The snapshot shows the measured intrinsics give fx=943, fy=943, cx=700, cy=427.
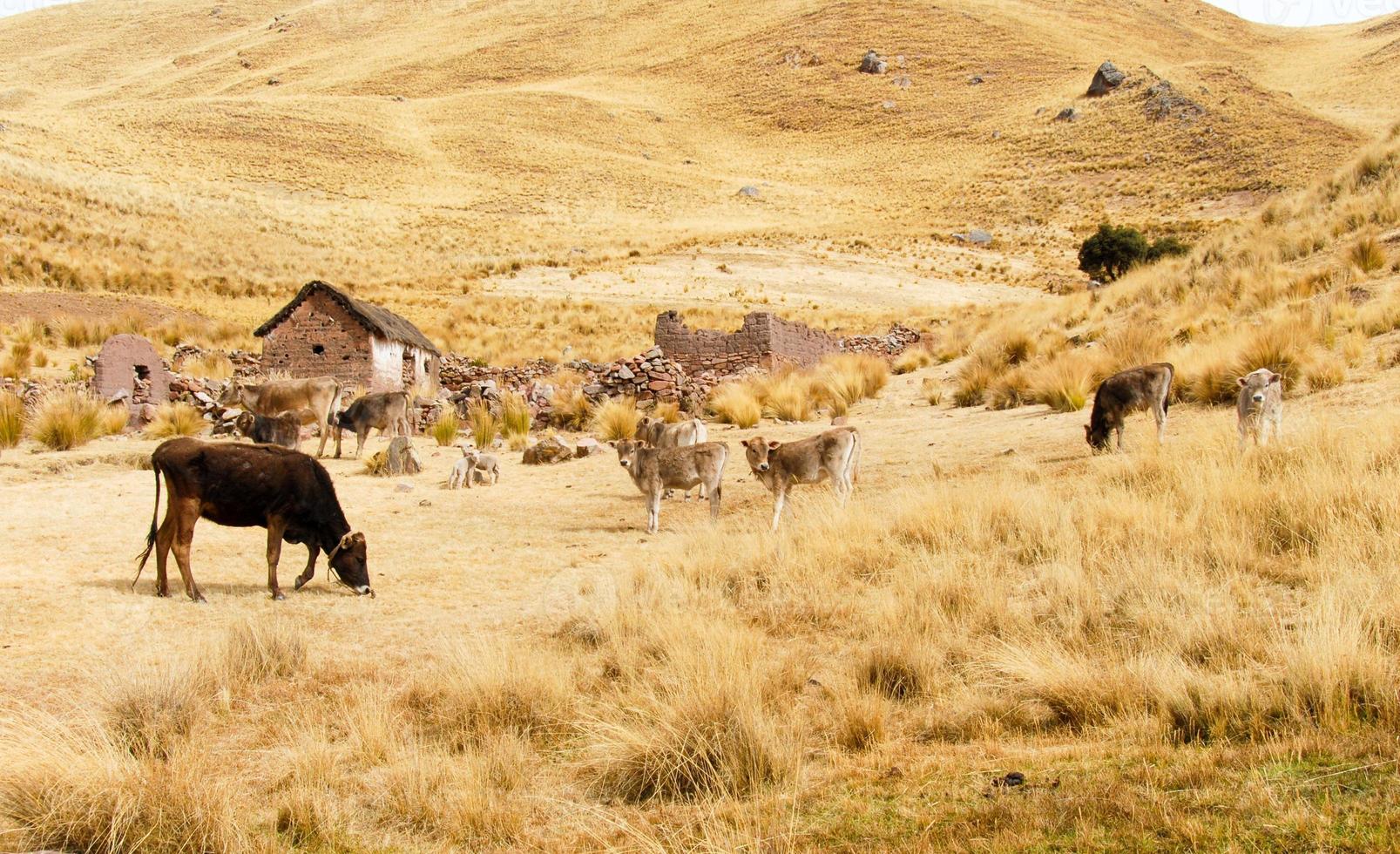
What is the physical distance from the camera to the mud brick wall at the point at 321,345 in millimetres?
25438

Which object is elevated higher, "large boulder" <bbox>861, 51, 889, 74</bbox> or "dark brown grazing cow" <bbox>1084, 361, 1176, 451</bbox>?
"large boulder" <bbox>861, 51, 889, 74</bbox>

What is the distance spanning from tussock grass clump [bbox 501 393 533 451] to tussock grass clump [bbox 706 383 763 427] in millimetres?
4319

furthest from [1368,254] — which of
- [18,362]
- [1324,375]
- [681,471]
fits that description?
[18,362]

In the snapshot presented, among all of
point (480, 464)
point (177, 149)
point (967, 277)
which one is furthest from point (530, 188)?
point (480, 464)

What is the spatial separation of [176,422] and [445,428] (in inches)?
218

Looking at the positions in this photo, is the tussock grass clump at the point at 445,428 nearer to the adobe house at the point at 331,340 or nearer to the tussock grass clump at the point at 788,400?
the adobe house at the point at 331,340

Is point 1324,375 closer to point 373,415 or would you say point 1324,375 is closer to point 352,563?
point 352,563

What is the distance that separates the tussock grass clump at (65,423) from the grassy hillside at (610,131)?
82.0ft

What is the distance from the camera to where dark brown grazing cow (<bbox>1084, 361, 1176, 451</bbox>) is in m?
11.5

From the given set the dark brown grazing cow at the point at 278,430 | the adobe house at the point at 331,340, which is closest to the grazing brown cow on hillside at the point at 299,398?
the dark brown grazing cow at the point at 278,430

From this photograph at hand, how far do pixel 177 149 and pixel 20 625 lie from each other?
3438 inches

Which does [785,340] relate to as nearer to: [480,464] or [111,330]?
[480,464]

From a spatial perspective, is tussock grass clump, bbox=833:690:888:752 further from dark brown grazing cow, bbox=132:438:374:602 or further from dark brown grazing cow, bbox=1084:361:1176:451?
dark brown grazing cow, bbox=1084:361:1176:451

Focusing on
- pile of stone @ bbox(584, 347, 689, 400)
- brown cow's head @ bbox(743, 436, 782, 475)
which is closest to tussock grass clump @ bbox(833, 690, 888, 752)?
brown cow's head @ bbox(743, 436, 782, 475)
